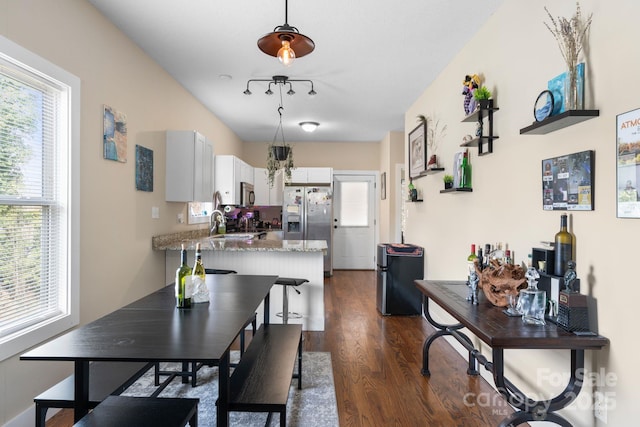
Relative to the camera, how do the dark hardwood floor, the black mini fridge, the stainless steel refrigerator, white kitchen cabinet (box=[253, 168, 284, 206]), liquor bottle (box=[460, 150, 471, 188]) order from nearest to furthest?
1. the dark hardwood floor
2. liquor bottle (box=[460, 150, 471, 188])
3. the black mini fridge
4. the stainless steel refrigerator
5. white kitchen cabinet (box=[253, 168, 284, 206])

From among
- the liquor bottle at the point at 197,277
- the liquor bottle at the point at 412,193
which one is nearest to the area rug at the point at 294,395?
the liquor bottle at the point at 197,277

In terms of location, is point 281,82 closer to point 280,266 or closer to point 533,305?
point 280,266

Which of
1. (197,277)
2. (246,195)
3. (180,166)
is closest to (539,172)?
(197,277)

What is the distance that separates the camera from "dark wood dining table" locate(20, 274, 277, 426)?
1.23 metres

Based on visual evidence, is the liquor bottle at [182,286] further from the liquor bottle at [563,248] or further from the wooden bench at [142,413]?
the liquor bottle at [563,248]

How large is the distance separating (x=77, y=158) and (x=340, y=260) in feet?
19.0

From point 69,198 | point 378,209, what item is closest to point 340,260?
point 378,209

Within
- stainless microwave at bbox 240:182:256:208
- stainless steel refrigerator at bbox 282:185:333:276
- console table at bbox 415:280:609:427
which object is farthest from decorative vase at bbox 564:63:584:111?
stainless steel refrigerator at bbox 282:185:333:276

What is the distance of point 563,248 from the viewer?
183 cm

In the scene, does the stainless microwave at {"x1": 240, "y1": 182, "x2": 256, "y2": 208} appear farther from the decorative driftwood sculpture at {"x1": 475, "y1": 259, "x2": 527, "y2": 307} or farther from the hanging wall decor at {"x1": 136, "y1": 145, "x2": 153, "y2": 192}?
the decorative driftwood sculpture at {"x1": 475, "y1": 259, "x2": 527, "y2": 307}

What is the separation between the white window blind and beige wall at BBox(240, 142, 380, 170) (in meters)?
5.30

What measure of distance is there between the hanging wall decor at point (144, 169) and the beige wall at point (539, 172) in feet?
9.74

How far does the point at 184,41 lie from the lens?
10.3ft

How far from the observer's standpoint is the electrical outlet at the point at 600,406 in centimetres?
165
